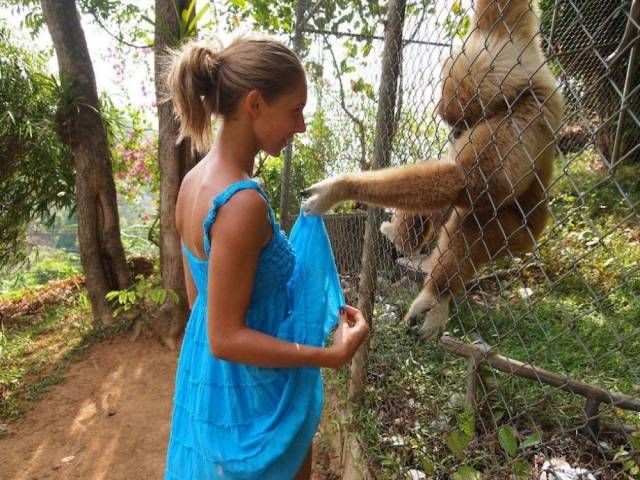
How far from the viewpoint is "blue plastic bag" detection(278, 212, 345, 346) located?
5.19 ft

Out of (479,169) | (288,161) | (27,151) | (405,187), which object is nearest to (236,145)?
(405,187)

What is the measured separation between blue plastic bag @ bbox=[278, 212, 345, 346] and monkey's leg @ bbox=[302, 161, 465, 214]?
0.36 m

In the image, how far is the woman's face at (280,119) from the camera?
4.77 ft

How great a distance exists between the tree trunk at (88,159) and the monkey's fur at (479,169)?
4.53 meters

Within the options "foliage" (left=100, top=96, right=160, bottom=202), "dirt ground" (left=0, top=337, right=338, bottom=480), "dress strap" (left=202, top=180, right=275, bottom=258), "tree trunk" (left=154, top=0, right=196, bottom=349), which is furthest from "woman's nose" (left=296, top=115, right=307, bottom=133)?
"foliage" (left=100, top=96, right=160, bottom=202)

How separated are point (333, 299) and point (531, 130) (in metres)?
1.34

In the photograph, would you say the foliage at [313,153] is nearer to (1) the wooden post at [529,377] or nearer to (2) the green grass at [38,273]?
(1) the wooden post at [529,377]

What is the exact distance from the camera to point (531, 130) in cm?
220

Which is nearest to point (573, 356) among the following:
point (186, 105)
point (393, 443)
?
point (393, 443)

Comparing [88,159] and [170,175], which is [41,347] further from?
[170,175]

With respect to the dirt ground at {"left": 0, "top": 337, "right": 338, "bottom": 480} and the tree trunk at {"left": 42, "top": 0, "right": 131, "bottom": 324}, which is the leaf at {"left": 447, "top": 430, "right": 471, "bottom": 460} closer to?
the dirt ground at {"left": 0, "top": 337, "right": 338, "bottom": 480}

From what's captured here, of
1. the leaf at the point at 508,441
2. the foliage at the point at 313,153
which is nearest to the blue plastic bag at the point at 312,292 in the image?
the leaf at the point at 508,441

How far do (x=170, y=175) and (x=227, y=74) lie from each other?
387 centimetres

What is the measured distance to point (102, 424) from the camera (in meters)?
4.05
